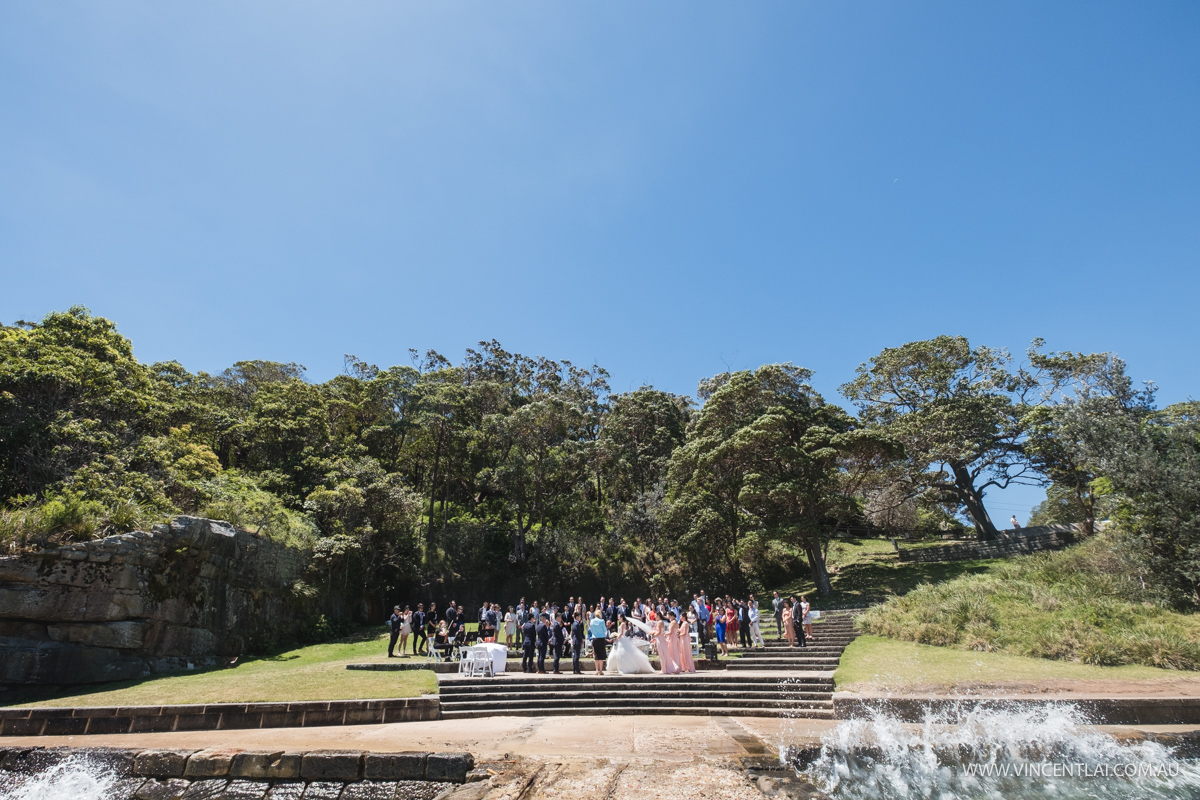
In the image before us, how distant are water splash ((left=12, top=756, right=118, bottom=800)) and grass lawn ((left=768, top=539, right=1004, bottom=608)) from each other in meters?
→ 20.0

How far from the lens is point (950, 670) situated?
11.4 m

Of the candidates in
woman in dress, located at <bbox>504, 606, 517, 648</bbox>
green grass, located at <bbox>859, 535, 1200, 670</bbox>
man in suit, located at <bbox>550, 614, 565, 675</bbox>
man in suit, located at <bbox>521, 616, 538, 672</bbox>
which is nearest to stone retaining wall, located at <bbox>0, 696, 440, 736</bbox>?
man in suit, located at <bbox>521, 616, 538, 672</bbox>

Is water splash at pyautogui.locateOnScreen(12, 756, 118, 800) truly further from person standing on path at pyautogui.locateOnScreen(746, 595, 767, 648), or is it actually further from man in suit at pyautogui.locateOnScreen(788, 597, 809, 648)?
man in suit at pyautogui.locateOnScreen(788, 597, 809, 648)

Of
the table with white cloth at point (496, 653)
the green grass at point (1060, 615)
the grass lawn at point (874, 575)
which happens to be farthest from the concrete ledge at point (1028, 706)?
the grass lawn at point (874, 575)

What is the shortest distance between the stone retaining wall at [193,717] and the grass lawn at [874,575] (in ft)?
54.9

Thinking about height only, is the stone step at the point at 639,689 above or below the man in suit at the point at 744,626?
below

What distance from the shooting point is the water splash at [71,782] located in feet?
22.5

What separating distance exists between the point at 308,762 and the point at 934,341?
1299 inches

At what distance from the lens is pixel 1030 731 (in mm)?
7688

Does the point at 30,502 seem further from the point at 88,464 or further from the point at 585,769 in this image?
the point at 585,769

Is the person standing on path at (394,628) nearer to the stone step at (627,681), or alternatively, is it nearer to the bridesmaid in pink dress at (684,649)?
the stone step at (627,681)

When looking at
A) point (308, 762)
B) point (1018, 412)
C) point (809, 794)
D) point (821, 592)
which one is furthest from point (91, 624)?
point (1018, 412)

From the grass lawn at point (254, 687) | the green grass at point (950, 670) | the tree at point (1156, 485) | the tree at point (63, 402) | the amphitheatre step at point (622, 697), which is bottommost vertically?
the amphitheatre step at point (622, 697)

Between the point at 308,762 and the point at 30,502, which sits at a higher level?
the point at 30,502
